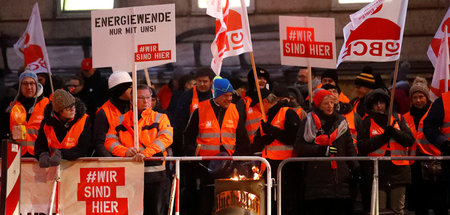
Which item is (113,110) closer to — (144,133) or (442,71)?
(144,133)

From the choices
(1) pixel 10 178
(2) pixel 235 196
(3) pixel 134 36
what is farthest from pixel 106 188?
(1) pixel 10 178

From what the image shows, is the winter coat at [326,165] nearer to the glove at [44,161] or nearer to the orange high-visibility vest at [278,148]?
the orange high-visibility vest at [278,148]

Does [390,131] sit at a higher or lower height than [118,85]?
lower

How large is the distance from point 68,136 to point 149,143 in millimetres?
969

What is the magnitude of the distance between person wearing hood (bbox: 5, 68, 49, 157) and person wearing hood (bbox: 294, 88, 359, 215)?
3698 mm

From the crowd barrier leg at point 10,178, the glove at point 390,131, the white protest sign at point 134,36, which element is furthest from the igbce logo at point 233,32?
the crowd barrier leg at point 10,178

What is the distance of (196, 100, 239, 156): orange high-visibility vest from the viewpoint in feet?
36.9

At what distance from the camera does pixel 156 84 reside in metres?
16.4

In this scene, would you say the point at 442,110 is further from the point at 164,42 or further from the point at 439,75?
the point at 164,42

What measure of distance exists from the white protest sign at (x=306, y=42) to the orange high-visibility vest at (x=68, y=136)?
3.31 meters

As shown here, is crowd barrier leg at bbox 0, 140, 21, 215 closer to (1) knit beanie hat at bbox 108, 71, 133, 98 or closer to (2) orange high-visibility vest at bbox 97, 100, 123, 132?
(2) orange high-visibility vest at bbox 97, 100, 123, 132

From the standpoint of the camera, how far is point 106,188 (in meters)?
10.2

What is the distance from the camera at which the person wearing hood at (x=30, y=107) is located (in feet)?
39.3

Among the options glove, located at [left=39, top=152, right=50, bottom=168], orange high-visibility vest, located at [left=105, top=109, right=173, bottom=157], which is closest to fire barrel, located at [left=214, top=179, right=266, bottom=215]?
orange high-visibility vest, located at [left=105, top=109, right=173, bottom=157]
